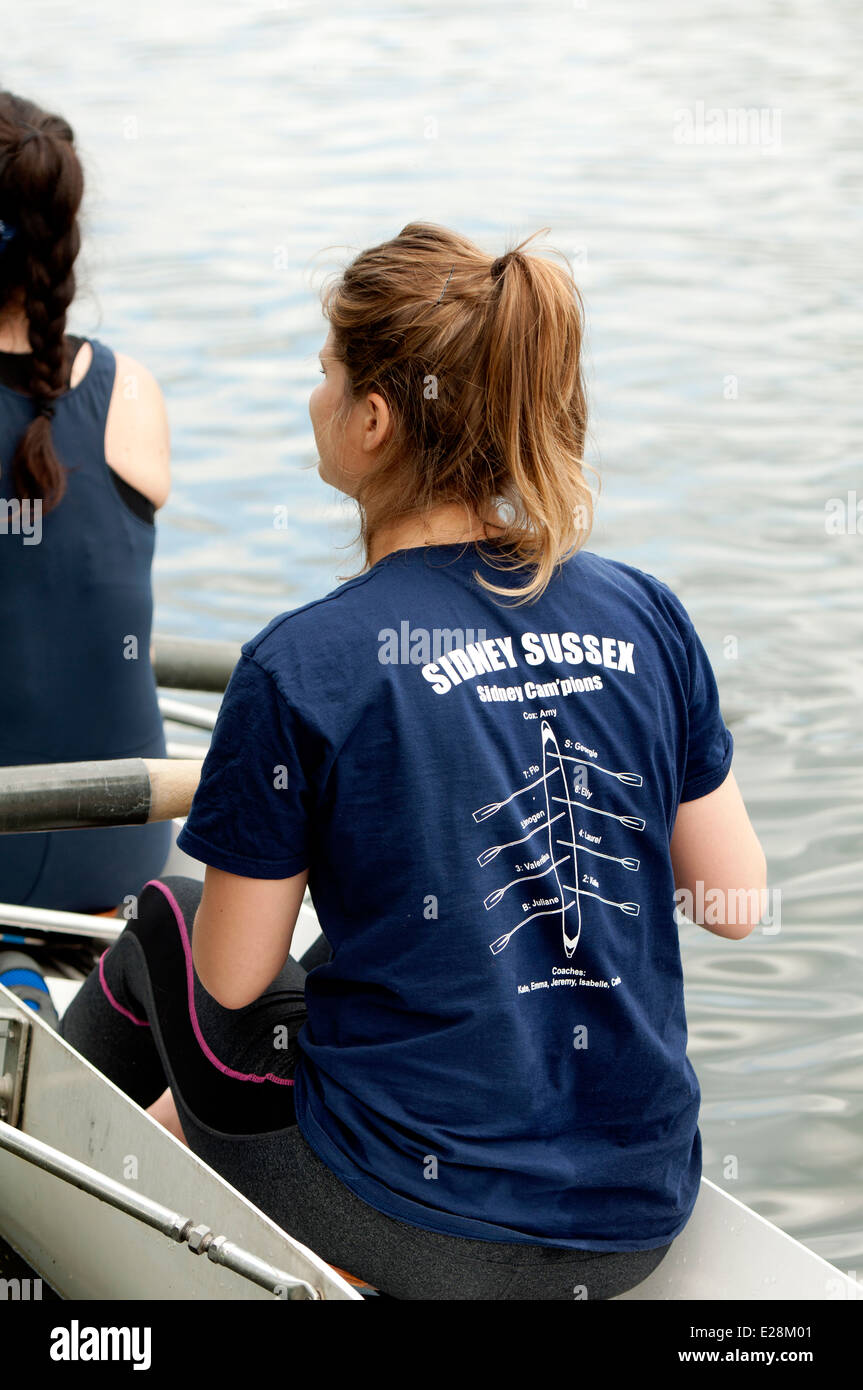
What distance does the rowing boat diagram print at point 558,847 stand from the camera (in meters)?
1.37

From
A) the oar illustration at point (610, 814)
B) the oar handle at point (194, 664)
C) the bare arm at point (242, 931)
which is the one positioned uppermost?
the oar handle at point (194, 664)

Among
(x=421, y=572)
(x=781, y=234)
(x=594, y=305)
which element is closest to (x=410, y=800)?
(x=421, y=572)

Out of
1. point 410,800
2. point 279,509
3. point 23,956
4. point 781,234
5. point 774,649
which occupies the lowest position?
point 23,956

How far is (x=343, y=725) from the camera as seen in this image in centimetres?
133

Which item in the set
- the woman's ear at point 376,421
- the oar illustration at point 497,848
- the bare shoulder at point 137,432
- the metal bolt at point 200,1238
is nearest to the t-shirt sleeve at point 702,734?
the oar illustration at point 497,848

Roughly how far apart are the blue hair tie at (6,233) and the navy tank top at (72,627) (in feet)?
0.63

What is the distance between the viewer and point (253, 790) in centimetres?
136

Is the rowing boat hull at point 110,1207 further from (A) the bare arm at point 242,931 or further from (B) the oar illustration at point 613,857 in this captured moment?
(B) the oar illustration at point 613,857

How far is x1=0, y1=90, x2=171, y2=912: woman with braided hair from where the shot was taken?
211cm

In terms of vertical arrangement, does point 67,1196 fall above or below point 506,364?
below

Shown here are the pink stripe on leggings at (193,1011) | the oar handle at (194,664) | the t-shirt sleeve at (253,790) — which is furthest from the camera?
the oar handle at (194,664)

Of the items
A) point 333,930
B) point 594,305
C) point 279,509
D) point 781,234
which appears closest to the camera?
point 333,930

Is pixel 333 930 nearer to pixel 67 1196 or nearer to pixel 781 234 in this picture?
pixel 67 1196

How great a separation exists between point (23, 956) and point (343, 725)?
3.85ft
